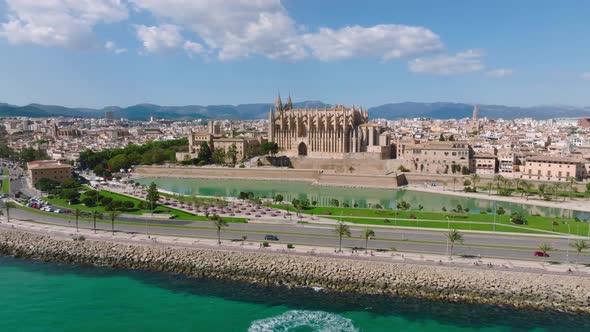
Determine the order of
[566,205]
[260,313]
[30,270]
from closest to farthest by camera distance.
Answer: [260,313] < [30,270] < [566,205]

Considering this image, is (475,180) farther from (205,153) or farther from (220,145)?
(220,145)

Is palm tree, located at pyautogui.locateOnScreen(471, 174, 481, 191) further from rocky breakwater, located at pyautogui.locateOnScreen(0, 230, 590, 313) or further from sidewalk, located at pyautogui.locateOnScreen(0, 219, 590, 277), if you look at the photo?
rocky breakwater, located at pyautogui.locateOnScreen(0, 230, 590, 313)

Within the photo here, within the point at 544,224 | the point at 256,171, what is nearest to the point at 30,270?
the point at 544,224

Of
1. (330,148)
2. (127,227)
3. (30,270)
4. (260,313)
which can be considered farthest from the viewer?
(330,148)

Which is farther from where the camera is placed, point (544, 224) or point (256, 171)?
point (256, 171)

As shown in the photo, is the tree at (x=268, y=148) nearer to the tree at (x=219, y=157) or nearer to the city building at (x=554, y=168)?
the tree at (x=219, y=157)

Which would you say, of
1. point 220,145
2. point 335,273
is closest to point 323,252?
point 335,273

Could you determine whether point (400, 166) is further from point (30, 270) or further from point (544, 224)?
point (30, 270)
